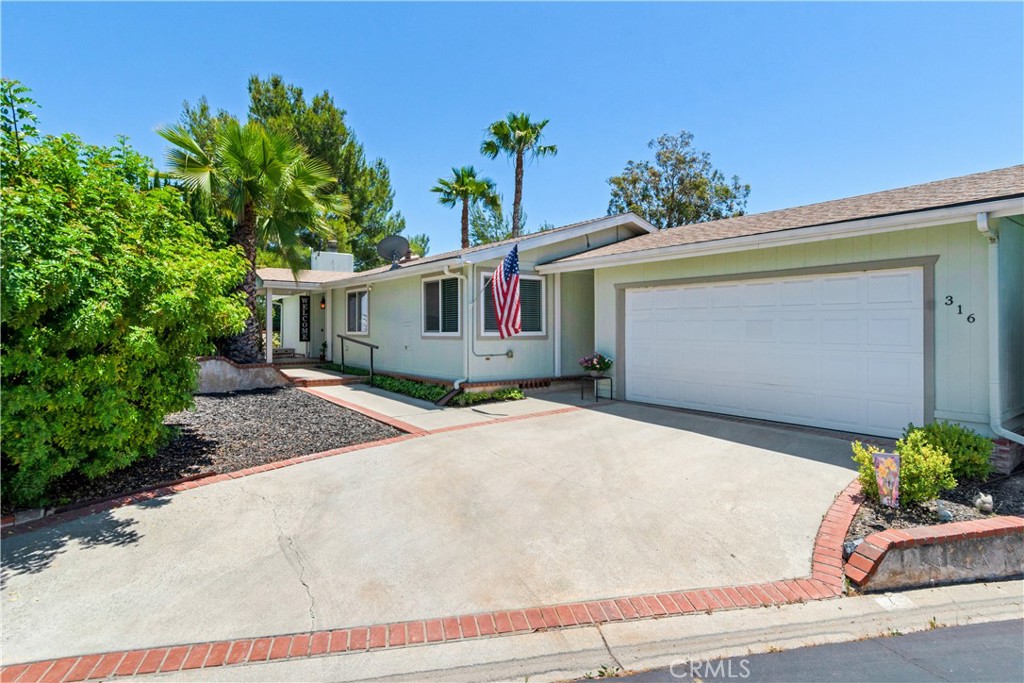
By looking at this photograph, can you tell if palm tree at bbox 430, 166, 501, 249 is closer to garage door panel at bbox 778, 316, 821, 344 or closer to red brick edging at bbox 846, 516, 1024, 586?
garage door panel at bbox 778, 316, 821, 344

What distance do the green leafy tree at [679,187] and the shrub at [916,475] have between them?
2367cm

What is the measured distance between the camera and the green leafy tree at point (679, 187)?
87.9 ft

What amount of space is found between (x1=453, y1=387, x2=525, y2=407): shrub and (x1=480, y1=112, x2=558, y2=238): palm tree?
44.2 ft

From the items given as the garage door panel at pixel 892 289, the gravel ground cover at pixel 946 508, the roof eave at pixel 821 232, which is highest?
the roof eave at pixel 821 232

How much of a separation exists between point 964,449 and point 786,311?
3.01 meters

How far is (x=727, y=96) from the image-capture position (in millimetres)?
14312

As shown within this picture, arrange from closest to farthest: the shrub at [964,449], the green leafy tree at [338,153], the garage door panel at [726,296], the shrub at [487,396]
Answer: the shrub at [964,449] < the garage door panel at [726,296] < the shrub at [487,396] < the green leafy tree at [338,153]

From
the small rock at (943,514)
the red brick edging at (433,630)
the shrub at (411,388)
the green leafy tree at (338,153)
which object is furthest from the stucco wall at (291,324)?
the small rock at (943,514)

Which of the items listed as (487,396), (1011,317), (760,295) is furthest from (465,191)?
(1011,317)

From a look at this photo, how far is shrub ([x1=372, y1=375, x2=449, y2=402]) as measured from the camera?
1034cm

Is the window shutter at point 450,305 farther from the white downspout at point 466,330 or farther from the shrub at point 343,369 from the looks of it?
the shrub at point 343,369

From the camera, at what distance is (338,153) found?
24578 millimetres

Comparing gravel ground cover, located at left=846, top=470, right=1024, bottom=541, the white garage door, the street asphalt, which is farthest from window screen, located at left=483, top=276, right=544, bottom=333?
the street asphalt

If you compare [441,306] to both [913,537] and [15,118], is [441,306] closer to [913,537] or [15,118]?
[15,118]
